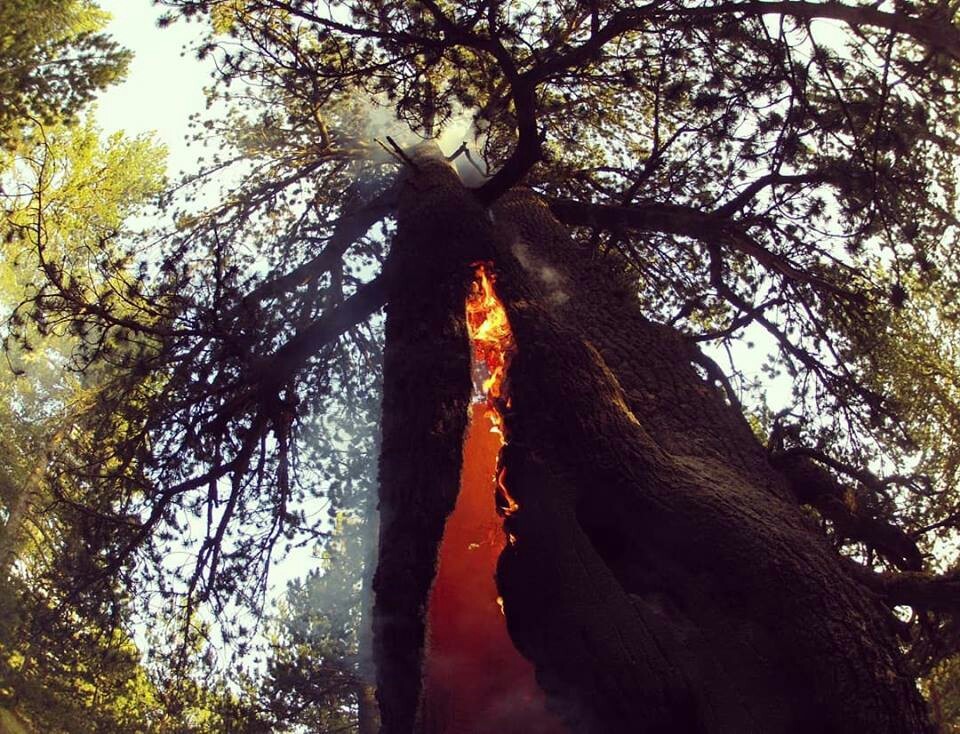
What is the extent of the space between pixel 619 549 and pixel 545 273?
7.77 ft

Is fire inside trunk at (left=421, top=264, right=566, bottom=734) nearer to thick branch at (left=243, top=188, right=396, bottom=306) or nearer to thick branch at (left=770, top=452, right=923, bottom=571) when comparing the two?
thick branch at (left=770, top=452, right=923, bottom=571)

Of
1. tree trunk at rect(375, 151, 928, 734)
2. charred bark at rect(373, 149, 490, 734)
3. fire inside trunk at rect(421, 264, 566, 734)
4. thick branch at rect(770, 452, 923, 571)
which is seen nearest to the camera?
tree trunk at rect(375, 151, 928, 734)

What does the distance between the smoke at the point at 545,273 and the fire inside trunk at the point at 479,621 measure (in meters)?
0.58

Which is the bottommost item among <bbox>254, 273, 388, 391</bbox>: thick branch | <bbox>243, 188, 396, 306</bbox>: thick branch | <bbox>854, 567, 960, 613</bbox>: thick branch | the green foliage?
<bbox>854, 567, 960, 613</bbox>: thick branch

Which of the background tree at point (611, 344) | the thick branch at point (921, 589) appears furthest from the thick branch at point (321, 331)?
the thick branch at point (921, 589)

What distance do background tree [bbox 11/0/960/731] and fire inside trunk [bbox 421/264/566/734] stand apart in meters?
0.27

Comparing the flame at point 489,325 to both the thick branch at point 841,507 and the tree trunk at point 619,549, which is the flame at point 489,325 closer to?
the tree trunk at point 619,549

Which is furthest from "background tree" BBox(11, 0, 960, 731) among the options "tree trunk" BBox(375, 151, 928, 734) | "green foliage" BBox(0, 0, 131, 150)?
"green foliage" BBox(0, 0, 131, 150)

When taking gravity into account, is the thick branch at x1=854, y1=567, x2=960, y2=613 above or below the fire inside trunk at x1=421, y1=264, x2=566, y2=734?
below

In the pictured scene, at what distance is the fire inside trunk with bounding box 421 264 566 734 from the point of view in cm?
409

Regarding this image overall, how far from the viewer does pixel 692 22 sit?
5031 millimetres

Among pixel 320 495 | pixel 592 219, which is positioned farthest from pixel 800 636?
pixel 320 495

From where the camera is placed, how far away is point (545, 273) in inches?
217

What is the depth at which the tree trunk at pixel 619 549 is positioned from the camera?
3.27 metres
